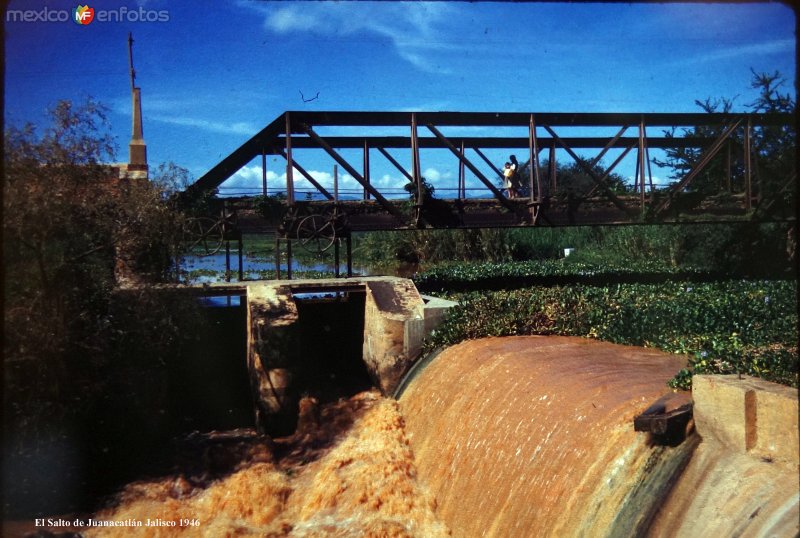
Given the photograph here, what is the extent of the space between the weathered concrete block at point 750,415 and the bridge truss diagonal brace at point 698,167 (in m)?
13.1

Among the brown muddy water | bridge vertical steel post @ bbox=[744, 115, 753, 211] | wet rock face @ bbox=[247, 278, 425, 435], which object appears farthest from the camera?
bridge vertical steel post @ bbox=[744, 115, 753, 211]

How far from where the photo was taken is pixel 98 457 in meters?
10.9

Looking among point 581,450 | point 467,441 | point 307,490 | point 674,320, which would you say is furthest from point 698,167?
point 581,450

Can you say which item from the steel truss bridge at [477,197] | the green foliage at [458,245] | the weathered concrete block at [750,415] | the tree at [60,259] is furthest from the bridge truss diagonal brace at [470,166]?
the green foliage at [458,245]

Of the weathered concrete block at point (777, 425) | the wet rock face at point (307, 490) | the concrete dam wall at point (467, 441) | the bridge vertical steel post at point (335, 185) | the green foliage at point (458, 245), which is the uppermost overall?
the bridge vertical steel post at point (335, 185)

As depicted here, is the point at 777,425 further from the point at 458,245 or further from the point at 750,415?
the point at 458,245

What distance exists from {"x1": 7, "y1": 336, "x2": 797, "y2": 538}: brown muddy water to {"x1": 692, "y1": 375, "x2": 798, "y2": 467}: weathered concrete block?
14 cm

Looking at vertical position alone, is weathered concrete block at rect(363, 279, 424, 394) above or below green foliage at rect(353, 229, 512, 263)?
below

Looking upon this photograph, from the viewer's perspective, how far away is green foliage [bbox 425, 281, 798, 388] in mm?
6730

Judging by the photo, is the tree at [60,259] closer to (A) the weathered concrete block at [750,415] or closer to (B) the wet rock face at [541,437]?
(B) the wet rock face at [541,437]

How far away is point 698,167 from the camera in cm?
1719

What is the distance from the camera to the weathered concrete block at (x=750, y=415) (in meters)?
4.49

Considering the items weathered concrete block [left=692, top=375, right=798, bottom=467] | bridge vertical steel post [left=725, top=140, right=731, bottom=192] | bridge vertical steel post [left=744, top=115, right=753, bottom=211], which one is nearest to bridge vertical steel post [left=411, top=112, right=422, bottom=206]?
bridge vertical steel post [left=725, top=140, right=731, bottom=192]

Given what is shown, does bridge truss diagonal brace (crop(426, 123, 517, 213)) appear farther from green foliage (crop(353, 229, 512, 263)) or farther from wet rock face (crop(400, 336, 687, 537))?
green foliage (crop(353, 229, 512, 263))
